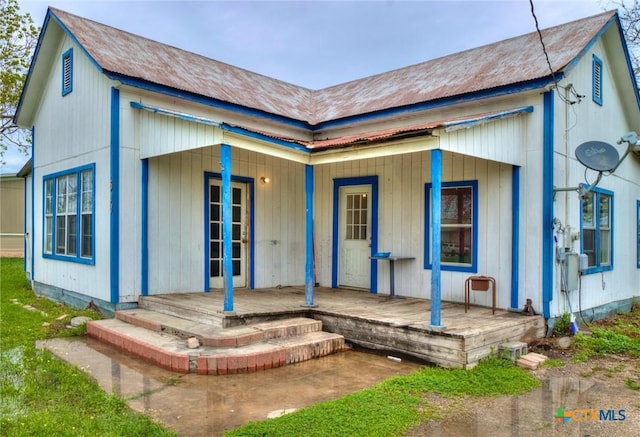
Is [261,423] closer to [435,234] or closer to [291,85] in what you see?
[435,234]

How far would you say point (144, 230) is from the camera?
7.64m

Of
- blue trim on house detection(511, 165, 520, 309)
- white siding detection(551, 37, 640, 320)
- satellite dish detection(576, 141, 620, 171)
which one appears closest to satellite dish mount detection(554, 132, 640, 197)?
satellite dish detection(576, 141, 620, 171)

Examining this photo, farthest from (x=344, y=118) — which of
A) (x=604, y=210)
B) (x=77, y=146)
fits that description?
(x=604, y=210)

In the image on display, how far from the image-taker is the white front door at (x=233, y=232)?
8727 mm

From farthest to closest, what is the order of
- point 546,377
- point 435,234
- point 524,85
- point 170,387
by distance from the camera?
point 524,85
point 435,234
point 546,377
point 170,387

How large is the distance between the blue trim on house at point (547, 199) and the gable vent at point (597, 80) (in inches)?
85.4

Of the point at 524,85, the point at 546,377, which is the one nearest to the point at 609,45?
the point at 524,85

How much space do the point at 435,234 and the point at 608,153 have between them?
9.58ft

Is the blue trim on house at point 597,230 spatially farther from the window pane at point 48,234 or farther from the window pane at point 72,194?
the window pane at point 48,234

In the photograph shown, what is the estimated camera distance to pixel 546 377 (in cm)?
518

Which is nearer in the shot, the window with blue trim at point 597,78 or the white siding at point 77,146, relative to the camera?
the white siding at point 77,146

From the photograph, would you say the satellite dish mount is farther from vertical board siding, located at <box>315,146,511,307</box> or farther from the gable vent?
the gable vent

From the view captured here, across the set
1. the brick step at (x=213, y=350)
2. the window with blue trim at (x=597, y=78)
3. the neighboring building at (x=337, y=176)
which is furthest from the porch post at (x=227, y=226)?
the window with blue trim at (x=597, y=78)

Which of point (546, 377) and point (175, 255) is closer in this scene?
point (546, 377)
